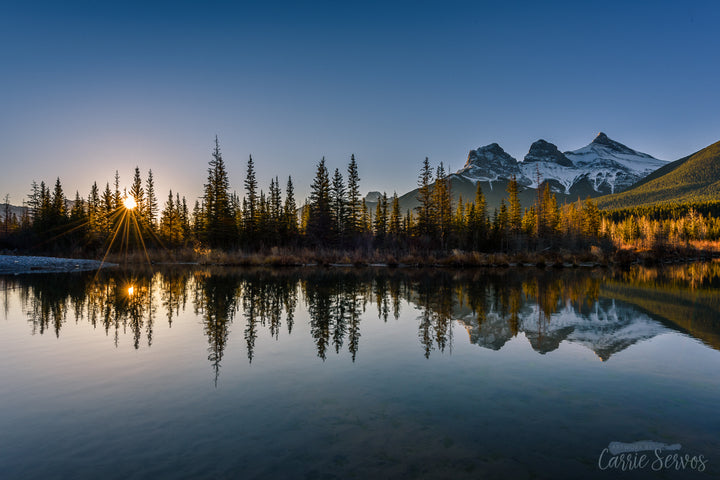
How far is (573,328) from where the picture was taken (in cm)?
1166

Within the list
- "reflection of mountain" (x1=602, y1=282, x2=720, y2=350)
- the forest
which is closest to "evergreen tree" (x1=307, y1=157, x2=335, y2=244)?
the forest

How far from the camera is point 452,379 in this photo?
23.1 feet

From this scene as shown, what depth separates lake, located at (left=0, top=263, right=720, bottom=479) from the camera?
4.27 m

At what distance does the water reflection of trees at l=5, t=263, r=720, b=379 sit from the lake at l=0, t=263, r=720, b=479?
0.14 m

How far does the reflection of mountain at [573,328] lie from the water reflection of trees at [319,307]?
61mm

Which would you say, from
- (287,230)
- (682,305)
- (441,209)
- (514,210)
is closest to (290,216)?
(287,230)

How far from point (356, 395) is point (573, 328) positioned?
8.56 m

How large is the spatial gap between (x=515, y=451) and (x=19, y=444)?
595cm

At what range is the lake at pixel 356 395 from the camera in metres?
4.27

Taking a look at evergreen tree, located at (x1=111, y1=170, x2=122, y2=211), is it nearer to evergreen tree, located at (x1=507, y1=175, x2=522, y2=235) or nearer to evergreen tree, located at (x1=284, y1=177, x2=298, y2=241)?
evergreen tree, located at (x1=284, y1=177, x2=298, y2=241)

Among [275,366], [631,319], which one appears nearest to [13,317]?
[275,366]

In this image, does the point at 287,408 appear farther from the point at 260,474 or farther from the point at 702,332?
the point at 702,332

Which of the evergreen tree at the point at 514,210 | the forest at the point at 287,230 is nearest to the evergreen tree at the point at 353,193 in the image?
the forest at the point at 287,230

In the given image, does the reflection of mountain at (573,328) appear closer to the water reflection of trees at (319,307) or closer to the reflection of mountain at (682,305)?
the water reflection of trees at (319,307)
